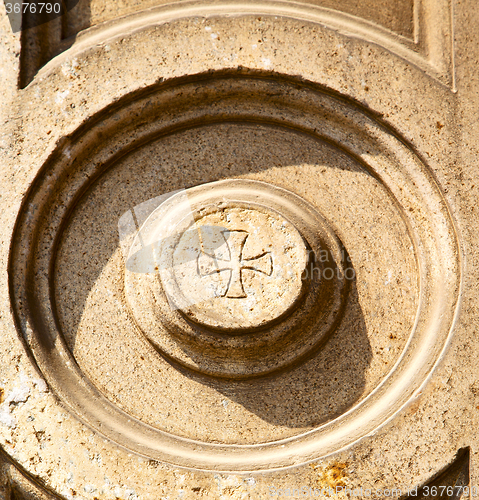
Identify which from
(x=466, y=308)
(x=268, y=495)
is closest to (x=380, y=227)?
(x=466, y=308)

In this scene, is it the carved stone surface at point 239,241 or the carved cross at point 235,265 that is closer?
the carved stone surface at point 239,241

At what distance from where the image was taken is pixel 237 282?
9.40 ft

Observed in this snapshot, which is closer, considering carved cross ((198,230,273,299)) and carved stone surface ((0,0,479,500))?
carved stone surface ((0,0,479,500))

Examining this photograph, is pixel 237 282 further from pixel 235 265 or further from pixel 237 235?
pixel 237 235

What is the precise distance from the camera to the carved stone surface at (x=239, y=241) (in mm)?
2744

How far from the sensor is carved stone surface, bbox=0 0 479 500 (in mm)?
2744

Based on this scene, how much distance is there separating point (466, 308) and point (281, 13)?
203 centimetres

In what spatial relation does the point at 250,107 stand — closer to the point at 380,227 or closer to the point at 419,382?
the point at 380,227

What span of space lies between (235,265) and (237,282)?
0.10 meters

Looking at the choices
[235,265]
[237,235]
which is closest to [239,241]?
[237,235]

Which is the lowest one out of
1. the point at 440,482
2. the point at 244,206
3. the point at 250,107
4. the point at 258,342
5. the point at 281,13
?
the point at 440,482

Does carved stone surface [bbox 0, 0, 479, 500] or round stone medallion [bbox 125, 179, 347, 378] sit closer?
carved stone surface [bbox 0, 0, 479, 500]

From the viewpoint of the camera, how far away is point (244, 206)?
300cm

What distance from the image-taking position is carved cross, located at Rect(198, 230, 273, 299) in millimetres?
2861
